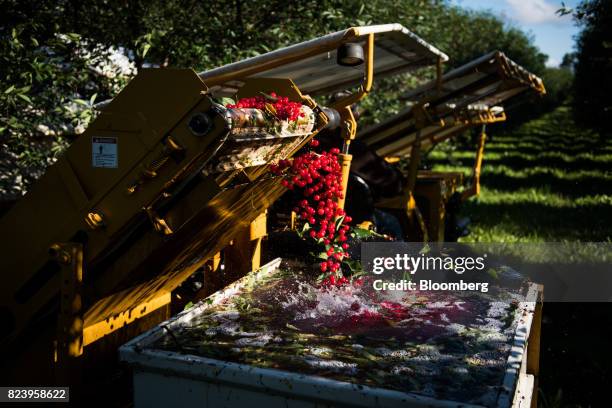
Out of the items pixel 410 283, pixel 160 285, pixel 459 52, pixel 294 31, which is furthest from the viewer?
pixel 459 52

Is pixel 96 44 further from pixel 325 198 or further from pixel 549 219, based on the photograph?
pixel 549 219

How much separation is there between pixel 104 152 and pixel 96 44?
417 cm

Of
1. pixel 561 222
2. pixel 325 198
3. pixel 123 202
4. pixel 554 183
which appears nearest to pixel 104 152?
pixel 123 202

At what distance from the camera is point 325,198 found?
383 cm

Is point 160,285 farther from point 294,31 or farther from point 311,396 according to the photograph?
point 294,31

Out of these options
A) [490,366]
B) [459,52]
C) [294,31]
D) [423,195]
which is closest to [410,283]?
[490,366]

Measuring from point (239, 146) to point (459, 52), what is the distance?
31992mm

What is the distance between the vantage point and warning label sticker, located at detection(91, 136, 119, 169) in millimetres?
2721

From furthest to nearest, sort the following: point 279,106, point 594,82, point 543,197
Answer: point 594,82
point 543,197
point 279,106

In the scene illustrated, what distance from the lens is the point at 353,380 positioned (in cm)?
242

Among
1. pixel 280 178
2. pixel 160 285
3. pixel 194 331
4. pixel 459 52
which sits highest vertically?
pixel 459 52

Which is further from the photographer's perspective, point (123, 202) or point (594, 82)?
point (594, 82)

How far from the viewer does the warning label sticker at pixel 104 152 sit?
8.93ft

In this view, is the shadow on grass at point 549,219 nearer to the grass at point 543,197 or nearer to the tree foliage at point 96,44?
the grass at point 543,197
